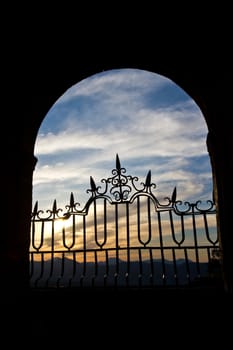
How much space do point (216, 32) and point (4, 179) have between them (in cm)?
349

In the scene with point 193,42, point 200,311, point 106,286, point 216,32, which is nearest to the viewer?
point 200,311

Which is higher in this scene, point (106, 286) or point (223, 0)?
point (223, 0)

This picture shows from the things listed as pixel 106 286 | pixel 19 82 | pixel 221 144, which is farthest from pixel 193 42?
pixel 106 286

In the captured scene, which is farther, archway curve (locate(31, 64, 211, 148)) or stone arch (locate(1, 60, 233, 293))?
archway curve (locate(31, 64, 211, 148))

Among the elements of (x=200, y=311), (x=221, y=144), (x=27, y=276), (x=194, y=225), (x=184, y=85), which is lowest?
(x=200, y=311)

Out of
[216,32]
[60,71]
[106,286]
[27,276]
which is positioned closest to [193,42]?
[216,32]

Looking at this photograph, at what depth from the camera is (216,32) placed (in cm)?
438

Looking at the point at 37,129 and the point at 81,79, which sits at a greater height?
the point at 81,79

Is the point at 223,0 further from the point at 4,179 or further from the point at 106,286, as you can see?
the point at 106,286

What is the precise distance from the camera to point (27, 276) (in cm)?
480

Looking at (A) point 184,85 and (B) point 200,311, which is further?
(A) point 184,85

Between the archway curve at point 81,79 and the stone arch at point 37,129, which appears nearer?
the stone arch at point 37,129

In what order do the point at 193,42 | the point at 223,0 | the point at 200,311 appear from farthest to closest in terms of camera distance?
the point at 193,42 → the point at 223,0 → the point at 200,311

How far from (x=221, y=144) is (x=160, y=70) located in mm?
1593
